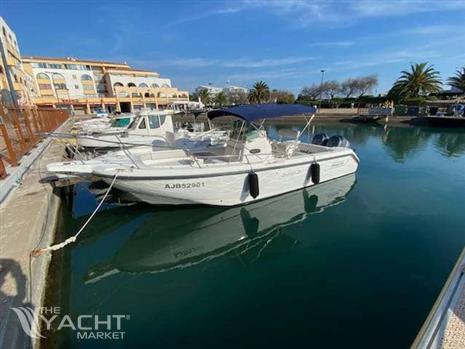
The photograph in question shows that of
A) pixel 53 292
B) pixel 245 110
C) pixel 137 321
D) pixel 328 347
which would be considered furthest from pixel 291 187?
pixel 53 292

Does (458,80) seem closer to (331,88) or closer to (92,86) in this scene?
(331,88)

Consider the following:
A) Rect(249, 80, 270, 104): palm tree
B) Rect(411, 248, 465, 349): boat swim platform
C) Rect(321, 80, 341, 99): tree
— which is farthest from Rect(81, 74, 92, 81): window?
Rect(411, 248, 465, 349): boat swim platform

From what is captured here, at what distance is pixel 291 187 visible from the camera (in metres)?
8.55

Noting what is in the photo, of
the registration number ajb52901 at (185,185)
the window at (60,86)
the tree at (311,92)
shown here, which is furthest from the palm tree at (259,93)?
the registration number ajb52901 at (185,185)

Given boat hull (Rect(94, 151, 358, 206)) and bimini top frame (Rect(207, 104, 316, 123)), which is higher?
bimini top frame (Rect(207, 104, 316, 123))

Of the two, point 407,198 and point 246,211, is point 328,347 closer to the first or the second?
point 246,211

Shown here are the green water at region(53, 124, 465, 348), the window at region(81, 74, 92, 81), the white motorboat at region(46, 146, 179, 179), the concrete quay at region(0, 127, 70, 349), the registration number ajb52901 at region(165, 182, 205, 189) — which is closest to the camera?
the concrete quay at region(0, 127, 70, 349)

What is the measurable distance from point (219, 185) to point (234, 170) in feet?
1.98

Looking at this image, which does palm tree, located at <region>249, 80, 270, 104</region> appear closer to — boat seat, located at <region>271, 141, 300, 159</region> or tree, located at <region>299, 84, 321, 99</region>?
tree, located at <region>299, 84, 321, 99</region>

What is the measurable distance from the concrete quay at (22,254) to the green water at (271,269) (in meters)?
0.73

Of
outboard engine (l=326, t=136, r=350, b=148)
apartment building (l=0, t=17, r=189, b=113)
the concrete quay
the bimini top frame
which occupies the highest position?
apartment building (l=0, t=17, r=189, b=113)

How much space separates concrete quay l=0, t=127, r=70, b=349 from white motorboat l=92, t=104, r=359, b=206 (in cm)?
164

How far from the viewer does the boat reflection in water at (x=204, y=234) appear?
18.4 feet

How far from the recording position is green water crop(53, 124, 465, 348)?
3.75 metres
